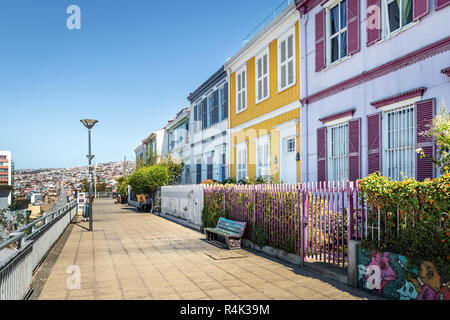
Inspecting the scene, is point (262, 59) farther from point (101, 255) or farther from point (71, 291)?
point (71, 291)

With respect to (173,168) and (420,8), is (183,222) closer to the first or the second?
(173,168)

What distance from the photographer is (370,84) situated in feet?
32.6

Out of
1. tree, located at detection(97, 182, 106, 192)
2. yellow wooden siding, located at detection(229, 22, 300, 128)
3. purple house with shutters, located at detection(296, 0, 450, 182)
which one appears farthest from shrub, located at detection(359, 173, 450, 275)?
tree, located at detection(97, 182, 106, 192)

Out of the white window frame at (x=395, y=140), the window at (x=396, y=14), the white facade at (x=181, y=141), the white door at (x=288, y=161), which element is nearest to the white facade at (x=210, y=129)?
the white facade at (x=181, y=141)

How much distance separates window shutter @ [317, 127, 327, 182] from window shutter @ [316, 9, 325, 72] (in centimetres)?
202

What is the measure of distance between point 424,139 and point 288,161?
19.6 ft

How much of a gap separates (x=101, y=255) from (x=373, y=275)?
6.59 meters

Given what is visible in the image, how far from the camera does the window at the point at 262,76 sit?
15.5m

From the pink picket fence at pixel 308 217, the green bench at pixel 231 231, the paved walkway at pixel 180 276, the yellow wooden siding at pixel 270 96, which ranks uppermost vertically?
the yellow wooden siding at pixel 270 96

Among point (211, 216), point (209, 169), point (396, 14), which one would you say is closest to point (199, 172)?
point (209, 169)

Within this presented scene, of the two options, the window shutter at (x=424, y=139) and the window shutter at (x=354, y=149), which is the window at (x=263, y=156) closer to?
the window shutter at (x=354, y=149)

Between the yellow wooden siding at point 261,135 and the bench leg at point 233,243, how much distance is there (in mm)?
3911
